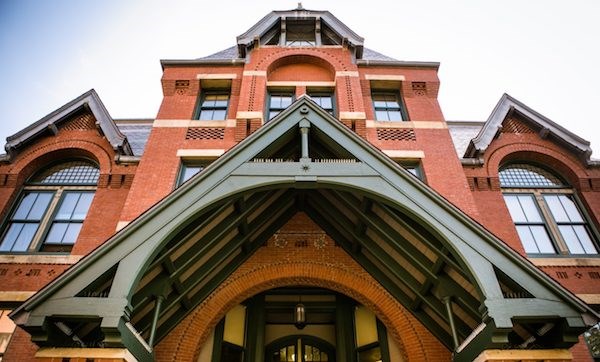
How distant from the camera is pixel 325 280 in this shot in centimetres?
889

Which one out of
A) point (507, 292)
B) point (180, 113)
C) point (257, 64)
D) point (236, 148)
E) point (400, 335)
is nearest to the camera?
point (507, 292)

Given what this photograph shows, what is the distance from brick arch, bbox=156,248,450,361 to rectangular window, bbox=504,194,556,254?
3713 mm

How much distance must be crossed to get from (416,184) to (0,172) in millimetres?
10430

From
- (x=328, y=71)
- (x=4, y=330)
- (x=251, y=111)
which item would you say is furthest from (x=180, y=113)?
(x=4, y=330)

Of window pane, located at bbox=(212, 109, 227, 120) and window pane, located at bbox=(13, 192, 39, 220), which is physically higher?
window pane, located at bbox=(212, 109, 227, 120)

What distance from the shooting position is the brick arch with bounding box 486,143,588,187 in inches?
424

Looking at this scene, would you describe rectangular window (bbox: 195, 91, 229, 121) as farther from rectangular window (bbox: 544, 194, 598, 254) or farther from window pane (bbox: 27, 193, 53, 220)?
rectangular window (bbox: 544, 194, 598, 254)

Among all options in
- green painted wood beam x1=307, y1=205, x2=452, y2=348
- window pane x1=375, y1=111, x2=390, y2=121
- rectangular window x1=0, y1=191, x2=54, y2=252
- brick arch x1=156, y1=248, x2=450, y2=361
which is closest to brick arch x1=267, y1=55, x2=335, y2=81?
window pane x1=375, y1=111, x2=390, y2=121

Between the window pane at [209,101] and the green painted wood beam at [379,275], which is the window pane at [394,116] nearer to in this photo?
the green painted wood beam at [379,275]

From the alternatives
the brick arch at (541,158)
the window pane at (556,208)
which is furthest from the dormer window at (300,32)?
the window pane at (556,208)

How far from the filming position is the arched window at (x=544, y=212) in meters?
9.73

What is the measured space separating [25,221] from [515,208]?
1226 centimetres

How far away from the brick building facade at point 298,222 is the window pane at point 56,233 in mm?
30

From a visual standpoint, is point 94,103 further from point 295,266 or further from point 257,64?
point 295,266
